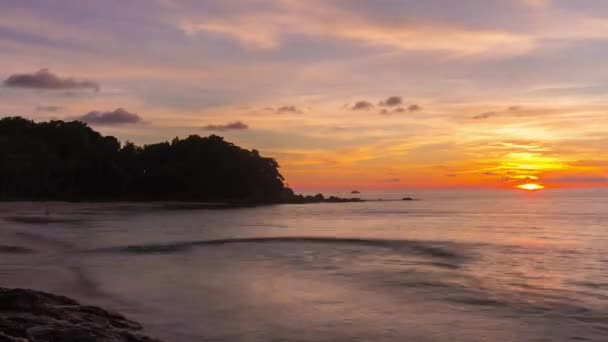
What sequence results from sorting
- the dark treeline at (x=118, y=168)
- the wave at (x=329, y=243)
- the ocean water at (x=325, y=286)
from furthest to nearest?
the dark treeline at (x=118, y=168), the wave at (x=329, y=243), the ocean water at (x=325, y=286)

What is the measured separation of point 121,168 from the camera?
3775 inches

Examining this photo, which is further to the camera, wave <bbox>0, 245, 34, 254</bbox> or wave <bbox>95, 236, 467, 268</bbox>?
wave <bbox>95, 236, 467, 268</bbox>

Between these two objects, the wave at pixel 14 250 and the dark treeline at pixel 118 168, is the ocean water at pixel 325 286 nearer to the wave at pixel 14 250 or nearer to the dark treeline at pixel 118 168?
the wave at pixel 14 250

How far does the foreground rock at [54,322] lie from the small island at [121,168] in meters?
76.0

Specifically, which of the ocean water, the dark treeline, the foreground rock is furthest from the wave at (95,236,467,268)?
the dark treeline

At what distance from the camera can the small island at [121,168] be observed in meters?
83.3

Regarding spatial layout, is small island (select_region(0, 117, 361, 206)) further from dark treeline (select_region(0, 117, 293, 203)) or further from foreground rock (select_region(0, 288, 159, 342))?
foreground rock (select_region(0, 288, 159, 342))

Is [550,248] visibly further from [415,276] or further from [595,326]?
[595,326]

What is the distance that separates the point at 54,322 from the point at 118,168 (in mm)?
90252

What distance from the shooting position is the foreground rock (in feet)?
26.1

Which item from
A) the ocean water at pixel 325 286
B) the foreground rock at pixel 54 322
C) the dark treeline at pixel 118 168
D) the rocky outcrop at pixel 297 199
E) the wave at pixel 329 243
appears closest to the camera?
the foreground rock at pixel 54 322

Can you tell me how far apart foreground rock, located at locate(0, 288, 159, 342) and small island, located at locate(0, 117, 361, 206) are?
249 ft

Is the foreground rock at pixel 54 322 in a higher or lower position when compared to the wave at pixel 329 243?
higher

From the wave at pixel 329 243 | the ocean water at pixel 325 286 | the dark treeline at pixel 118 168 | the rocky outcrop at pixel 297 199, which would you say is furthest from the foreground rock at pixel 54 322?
the rocky outcrop at pixel 297 199
